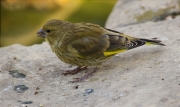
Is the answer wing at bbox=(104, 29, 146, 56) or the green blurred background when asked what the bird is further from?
the green blurred background

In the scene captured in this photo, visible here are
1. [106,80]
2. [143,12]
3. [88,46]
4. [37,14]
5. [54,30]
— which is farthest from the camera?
[37,14]

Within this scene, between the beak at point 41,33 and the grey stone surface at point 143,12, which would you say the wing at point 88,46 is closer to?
the beak at point 41,33

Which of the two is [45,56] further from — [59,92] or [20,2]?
[20,2]

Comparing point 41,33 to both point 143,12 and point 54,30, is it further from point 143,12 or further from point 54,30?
point 143,12

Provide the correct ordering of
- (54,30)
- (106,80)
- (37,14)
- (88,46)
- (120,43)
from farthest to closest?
1. (37,14)
2. (54,30)
3. (120,43)
4. (88,46)
5. (106,80)

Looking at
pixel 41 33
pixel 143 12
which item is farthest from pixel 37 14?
pixel 41 33

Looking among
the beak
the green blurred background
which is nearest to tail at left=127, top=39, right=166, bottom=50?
the beak
